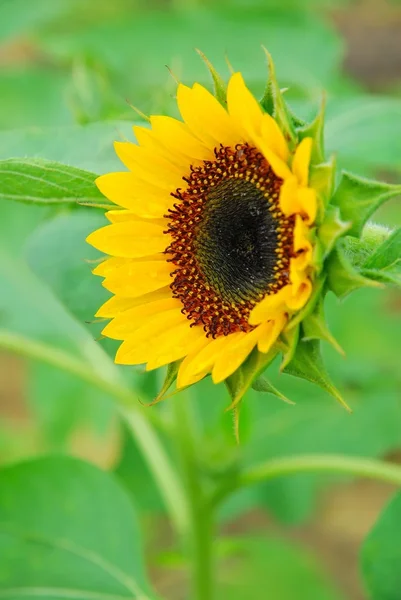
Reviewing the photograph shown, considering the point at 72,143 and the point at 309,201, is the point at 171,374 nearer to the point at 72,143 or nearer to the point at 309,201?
the point at 309,201

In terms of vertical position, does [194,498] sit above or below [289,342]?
below

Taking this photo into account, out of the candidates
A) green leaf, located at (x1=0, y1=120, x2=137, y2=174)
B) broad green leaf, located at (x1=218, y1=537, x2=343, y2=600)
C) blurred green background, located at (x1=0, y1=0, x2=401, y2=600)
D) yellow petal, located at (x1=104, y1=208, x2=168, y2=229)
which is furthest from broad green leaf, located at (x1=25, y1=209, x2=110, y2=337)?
broad green leaf, located at (x1=218, y1=537, x2=343, y2=600)

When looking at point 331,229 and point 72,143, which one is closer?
point 331,229

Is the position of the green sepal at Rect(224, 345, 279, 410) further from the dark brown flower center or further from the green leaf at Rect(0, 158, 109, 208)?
the green leaf at Rect(0, 158, 109, 208)

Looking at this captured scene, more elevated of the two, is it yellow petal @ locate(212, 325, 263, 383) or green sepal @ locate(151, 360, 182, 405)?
yellow petal @ locate(212, 325, 263, 383)

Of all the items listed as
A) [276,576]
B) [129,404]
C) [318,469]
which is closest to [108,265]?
[129,404]

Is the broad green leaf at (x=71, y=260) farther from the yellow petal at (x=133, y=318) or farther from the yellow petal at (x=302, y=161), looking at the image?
the yellow petal at (x=302, y=161)

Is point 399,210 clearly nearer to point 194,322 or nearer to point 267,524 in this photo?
point 267,524

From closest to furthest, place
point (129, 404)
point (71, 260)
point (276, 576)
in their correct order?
point (71, 260), point (129, 404), point (276, 576)
